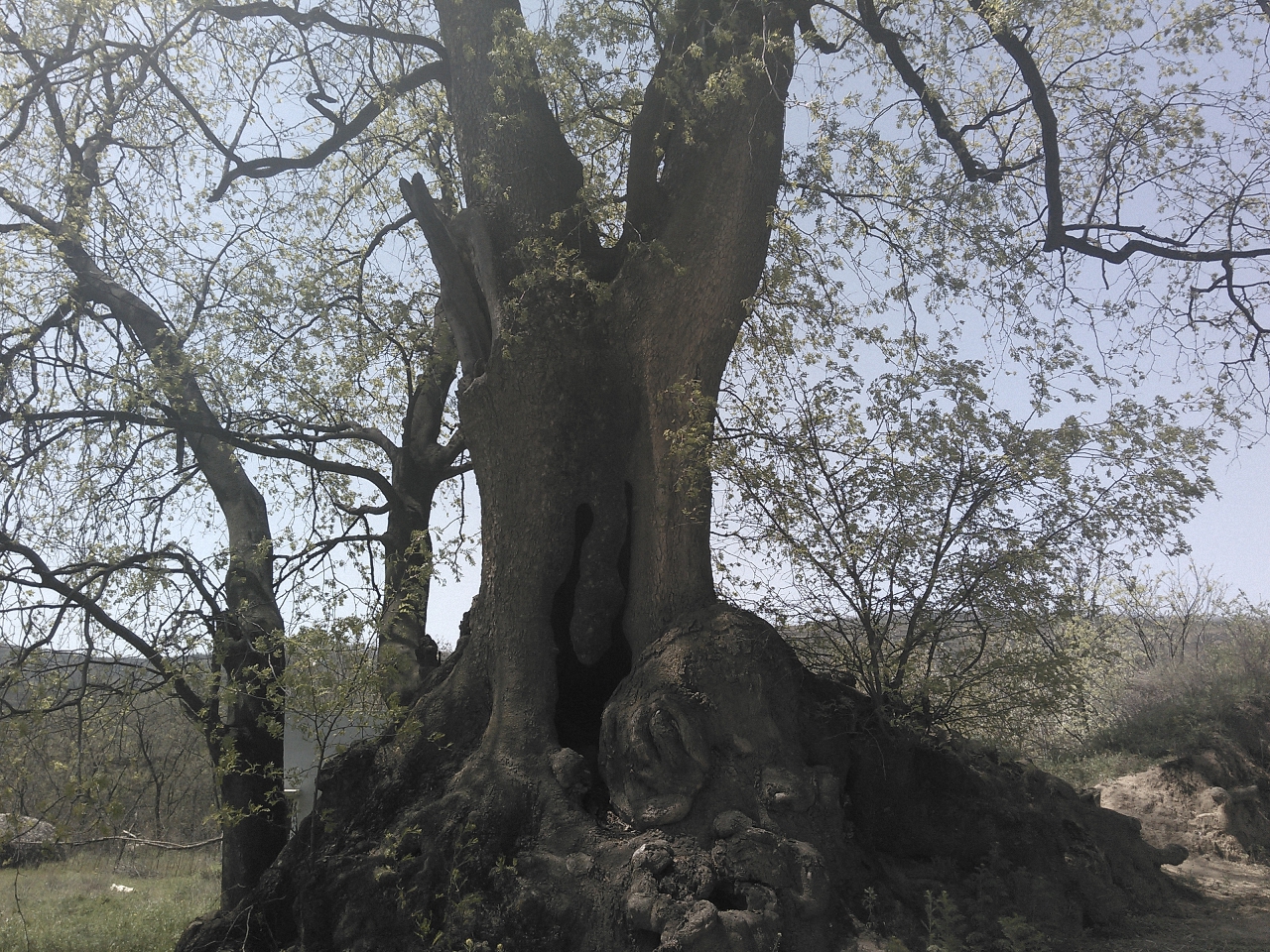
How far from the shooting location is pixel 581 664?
6.42 m

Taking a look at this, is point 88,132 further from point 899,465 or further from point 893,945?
point 893,945

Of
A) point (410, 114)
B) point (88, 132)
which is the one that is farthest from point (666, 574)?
point (88, 132)

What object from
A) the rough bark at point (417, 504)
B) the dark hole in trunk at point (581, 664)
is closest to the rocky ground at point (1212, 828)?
the dark hole in trunk at point (581, 664)

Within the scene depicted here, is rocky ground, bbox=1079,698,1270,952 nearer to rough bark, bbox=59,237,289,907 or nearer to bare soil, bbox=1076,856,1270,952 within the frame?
bare soil, bbox=1076,856,1270,952

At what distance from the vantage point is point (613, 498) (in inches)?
259

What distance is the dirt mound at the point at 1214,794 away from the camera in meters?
8.51

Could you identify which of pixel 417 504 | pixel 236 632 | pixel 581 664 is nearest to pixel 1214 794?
pixel 581 664

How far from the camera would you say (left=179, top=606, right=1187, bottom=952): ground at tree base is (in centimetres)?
483

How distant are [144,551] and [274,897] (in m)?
3.37

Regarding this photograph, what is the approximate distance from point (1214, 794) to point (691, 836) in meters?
Answer: 6.65

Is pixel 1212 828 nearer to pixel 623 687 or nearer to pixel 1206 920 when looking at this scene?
pixel 1206 920

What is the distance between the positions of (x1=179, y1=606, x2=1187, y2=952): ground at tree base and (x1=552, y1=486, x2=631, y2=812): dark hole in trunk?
1.12ft

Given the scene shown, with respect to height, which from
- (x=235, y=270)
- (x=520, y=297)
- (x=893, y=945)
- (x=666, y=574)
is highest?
(x=235, y=270)

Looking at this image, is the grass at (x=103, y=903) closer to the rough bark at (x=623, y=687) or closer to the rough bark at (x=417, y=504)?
the rough bark at (x=623, y=687)
